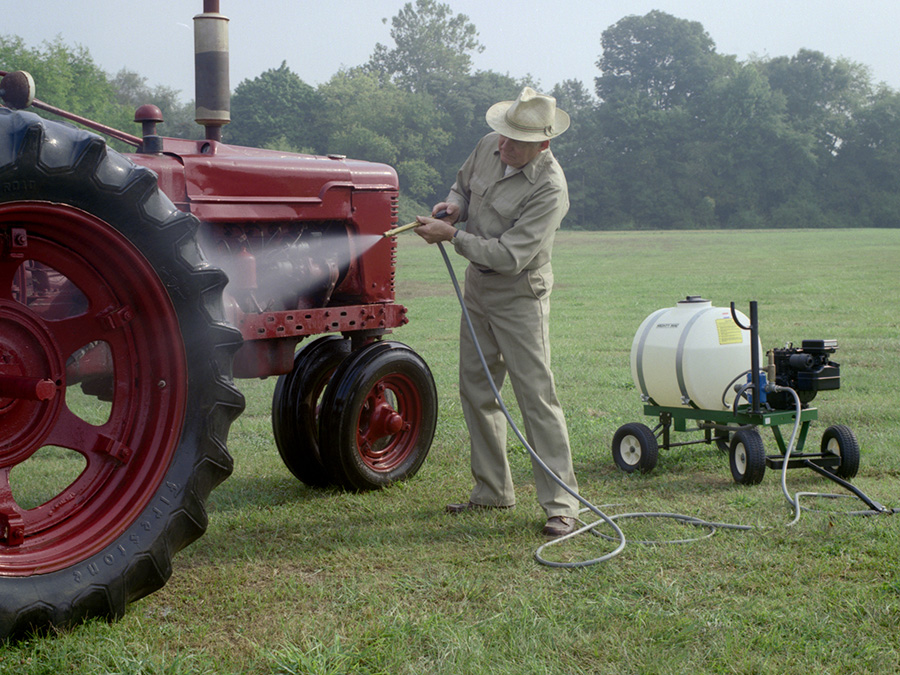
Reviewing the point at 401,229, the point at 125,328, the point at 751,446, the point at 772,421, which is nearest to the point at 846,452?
the point at 772,421

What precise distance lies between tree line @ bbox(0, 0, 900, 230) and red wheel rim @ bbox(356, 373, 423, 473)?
159ft

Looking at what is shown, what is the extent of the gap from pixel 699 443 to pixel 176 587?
358 centimetres

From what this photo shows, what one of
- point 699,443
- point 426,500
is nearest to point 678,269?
point 699,443

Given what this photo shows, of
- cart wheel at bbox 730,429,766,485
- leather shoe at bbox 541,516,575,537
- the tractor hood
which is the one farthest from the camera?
cart wheel at bbox 730,429,766,485

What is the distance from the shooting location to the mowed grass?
298 cm

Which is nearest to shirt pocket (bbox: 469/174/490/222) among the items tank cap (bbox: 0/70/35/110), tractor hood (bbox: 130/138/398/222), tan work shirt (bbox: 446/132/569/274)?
tan work shirt (bbox: 446/132/569/274)

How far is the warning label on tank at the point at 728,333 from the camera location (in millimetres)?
5512

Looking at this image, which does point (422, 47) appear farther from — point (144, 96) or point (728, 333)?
point (728, 333)

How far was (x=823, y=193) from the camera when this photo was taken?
216 feet

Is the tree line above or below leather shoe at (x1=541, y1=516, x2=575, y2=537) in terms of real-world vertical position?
above

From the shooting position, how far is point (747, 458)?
4996 mm

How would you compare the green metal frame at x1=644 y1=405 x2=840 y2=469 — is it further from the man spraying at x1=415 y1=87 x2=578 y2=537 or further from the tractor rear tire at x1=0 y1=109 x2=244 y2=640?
the tractor rear tire at x1=0 y1=109 x2=244 y2=640

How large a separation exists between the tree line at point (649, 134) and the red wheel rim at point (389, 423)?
48.3m

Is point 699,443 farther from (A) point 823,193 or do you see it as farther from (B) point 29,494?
(A) point 823,193
